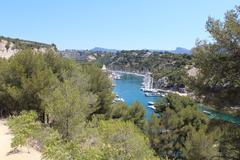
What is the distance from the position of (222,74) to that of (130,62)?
183m

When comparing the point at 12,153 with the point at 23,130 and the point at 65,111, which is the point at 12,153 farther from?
the point at 65,111

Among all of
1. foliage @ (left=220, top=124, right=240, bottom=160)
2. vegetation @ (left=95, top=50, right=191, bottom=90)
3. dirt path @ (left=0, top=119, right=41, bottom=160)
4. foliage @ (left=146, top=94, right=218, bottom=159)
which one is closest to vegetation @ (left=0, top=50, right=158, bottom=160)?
dirt path @ (left=0, top=119, right=41, bottom=160)

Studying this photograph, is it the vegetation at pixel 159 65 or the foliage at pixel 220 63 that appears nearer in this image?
the foliage at pixel 220 63

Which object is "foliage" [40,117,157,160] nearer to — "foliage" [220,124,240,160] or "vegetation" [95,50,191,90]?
"foliage" [220,124,240,160]

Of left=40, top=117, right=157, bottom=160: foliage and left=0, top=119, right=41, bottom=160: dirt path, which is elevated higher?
left=40, top=117, right=157, bottom=160: foliage

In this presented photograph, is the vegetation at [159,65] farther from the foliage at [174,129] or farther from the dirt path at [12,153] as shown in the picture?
the dirt path at [12,153]

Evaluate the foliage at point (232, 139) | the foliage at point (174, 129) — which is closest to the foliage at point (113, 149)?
the foliage at point (232, 139)

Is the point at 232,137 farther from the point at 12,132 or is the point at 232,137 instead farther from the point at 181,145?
the point at 181,145

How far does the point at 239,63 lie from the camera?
10.6 meters

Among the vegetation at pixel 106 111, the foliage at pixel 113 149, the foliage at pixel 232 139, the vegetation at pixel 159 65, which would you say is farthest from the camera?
the vegetation at pixel 159 65

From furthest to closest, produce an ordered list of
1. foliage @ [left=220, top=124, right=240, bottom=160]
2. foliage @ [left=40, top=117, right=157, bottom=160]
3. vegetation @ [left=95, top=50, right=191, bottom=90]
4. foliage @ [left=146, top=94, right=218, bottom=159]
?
vegetation @ [left=95, top=50, right=191, bottom=90] → foliage @ [left=146, top=94, right=218, bottom=159] → foliage @ [left=220, top=124, right=240, bottom=160] → foliage @ [left=40, top=117, right=157, bottom=160]

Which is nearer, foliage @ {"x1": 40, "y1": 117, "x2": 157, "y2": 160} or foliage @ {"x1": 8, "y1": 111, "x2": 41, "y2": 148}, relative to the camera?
foliage @ {"x1": 40, "y1": 117, "x2": 157, "y2": 160}

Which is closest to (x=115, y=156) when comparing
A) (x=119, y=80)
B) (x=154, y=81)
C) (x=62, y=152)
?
(x=62, y=152)

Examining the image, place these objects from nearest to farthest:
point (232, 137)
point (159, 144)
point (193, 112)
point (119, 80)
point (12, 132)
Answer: point (232, 137)
point (12, 132)
point (159, 144)
point (193, 112)
point (119, 80)
